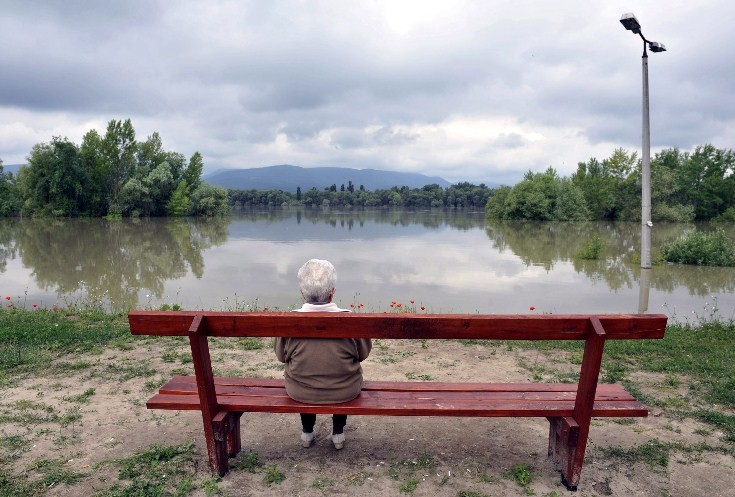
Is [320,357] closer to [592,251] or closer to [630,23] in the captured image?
[630,23]

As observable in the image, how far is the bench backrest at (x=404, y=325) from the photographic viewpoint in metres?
3.01

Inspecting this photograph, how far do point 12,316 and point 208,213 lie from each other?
199ft

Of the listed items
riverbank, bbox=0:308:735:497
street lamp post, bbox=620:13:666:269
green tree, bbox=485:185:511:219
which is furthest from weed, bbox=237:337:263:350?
green tree, bbox=485:185:511:219

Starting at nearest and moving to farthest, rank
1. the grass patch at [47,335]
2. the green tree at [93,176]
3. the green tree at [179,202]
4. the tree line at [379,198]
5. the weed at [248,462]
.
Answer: the weed at [248,462] → the grass patch at [47,335] → the green tree at [93,176] → the green tree at [179,202] → the tree line at [379,198]

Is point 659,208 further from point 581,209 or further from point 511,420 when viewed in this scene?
point 511,420

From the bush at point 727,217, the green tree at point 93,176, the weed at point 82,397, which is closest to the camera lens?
the weed at point 82,397

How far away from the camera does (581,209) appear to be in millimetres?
62469

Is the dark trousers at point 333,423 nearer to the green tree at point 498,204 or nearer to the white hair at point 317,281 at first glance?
the white hair at point 317,281

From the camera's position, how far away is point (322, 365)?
3.38 meters

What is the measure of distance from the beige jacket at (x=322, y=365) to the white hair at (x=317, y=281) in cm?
6

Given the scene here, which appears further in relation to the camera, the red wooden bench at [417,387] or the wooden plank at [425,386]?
the wooden plank at [425,386]

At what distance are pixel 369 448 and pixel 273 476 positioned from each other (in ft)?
2.61

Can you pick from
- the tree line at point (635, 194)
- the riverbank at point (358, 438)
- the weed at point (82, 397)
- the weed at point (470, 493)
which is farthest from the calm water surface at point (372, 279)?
the tree line at point (635, 194)

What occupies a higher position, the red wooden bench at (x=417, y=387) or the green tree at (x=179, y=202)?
the green tree at (x=179, y=202)
